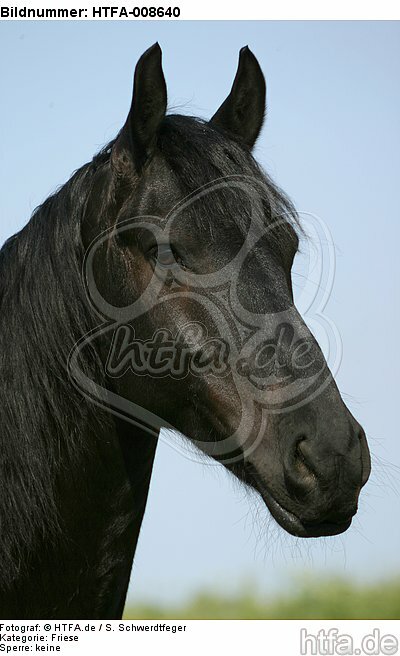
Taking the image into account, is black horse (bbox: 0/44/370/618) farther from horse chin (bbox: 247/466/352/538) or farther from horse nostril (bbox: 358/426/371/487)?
horse nostril (bbox: 358/426/371/487)

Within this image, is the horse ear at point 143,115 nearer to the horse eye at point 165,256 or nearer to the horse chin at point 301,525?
the horse eye at point 165,256

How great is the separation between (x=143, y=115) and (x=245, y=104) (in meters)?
0.90

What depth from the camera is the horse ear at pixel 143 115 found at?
3625mm

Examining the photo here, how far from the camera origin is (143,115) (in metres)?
3.72

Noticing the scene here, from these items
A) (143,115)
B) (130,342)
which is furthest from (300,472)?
(143,115)

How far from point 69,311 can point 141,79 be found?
3.94 feet

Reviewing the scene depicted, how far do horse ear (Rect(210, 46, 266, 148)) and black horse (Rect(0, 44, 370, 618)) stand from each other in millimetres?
274

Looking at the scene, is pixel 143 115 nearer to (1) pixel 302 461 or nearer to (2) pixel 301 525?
(1) pixel 302 461

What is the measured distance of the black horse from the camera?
3373 mm

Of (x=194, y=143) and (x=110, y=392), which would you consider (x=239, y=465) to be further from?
(x=194, y=143)

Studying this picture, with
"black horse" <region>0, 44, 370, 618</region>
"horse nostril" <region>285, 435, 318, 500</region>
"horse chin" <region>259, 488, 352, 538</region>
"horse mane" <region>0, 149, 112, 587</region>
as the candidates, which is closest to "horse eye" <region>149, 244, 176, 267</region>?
"black horse" <region>0, 44, 370, 618</region>

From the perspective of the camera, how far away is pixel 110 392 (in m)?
3.78

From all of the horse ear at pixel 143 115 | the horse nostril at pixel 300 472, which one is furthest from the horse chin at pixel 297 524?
the horse ear at pixel 143 115
